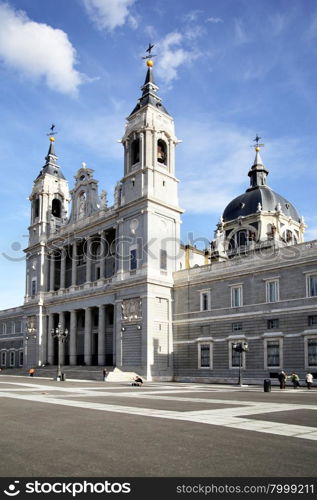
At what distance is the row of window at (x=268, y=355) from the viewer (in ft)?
140

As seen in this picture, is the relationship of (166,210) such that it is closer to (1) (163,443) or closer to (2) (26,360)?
(2) (26,360)

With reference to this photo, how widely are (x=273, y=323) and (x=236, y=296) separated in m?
5.19

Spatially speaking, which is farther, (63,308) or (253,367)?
(63,308)

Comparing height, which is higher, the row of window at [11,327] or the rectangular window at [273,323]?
the rectangular window at [273,323]

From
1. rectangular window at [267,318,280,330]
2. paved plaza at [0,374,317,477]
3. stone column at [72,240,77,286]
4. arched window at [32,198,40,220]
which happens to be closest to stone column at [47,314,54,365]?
stone column at [72,240,77,286]

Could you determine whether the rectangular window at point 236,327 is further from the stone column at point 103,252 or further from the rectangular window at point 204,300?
the stone column at point 103,252

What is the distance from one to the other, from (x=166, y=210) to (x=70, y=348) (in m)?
23.0

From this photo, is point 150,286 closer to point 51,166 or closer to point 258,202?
point 51,166

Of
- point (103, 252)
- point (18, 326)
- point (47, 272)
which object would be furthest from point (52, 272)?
point (18, 326)

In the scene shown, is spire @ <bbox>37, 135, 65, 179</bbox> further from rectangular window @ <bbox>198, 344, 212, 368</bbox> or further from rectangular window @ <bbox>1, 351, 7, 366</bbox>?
rectangular window @ <bbox>198, 344, 212, 368</bbox>

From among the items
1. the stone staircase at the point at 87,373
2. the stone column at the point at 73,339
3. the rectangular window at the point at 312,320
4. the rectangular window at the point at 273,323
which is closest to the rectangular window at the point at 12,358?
the stone staircase at the point at 87,373

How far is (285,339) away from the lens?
44.9 metres

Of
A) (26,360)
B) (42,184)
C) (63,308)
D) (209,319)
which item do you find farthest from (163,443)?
(42,184)

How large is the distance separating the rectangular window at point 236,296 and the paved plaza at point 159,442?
30383 mm
